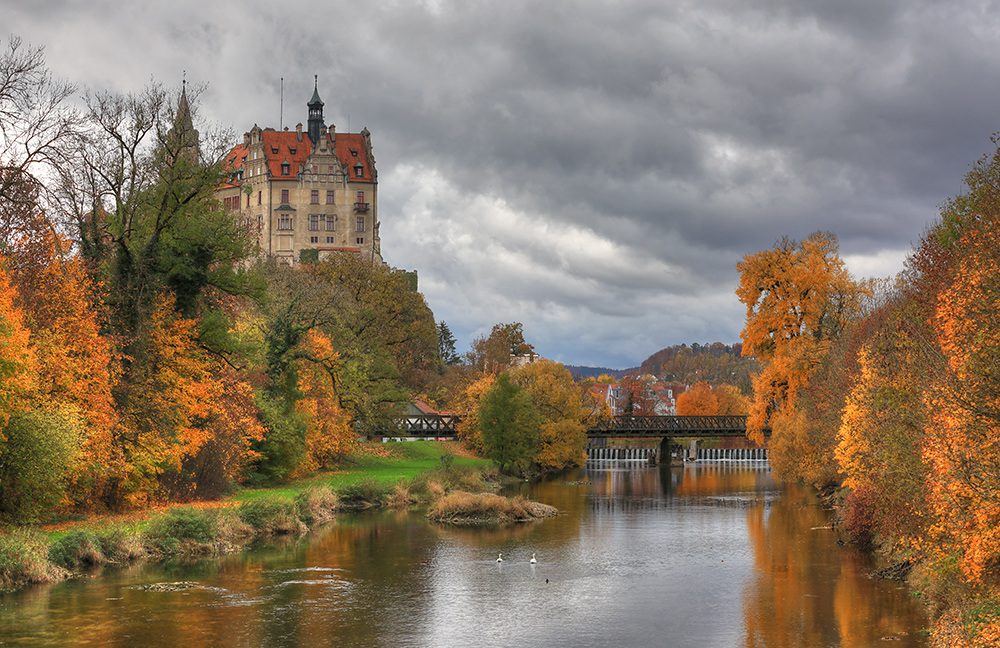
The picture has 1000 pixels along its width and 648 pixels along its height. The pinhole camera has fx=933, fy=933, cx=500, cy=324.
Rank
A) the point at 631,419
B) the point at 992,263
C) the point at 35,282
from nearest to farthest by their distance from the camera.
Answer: the point at 992,263 < the point at 35,282 < the point at 631,419

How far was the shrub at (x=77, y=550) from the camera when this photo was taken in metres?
25.8

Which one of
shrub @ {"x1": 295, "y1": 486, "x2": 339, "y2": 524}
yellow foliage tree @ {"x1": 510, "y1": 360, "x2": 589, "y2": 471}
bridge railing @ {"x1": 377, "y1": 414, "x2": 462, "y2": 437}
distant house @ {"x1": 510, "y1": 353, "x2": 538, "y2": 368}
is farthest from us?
distant house @ {"x1": 510, "y1": 353, "x2": 538, "y2": 368}

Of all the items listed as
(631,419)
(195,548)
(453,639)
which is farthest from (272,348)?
(631,419)

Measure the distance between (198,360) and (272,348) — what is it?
11408 millimetres

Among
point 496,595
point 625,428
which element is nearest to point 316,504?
point 496,595

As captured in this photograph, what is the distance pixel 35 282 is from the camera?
98.0 feet

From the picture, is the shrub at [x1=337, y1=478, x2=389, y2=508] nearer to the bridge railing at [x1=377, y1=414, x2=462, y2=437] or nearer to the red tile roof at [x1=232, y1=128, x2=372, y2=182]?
the bridge railing at [x1=377, y1=414, x2=462, y2=437]

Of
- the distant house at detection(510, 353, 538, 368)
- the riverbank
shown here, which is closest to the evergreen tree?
the distant house at detection(510, 353, 538, 368)

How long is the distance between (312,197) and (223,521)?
91.0 m

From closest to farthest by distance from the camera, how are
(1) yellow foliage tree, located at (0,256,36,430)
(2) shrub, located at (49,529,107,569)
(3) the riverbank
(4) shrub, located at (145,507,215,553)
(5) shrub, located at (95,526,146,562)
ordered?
1. (1) yellow foliage tree, located at (0,256,36,430)
2. (3) the riverbank
3. (2) shrub, located at (49,529,107,569)
4. (5) shrub, located at (95,526,146,562)
5. (4) shrub, located at (145,507,215,553)

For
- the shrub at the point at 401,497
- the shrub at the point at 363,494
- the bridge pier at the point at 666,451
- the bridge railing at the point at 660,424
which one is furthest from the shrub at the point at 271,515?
the bridge pier at the point at 666,451

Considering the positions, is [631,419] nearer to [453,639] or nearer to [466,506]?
[466,506]

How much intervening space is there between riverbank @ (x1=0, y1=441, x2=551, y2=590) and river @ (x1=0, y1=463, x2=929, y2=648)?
98cm

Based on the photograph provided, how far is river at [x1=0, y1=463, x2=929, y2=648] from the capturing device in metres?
20.6
